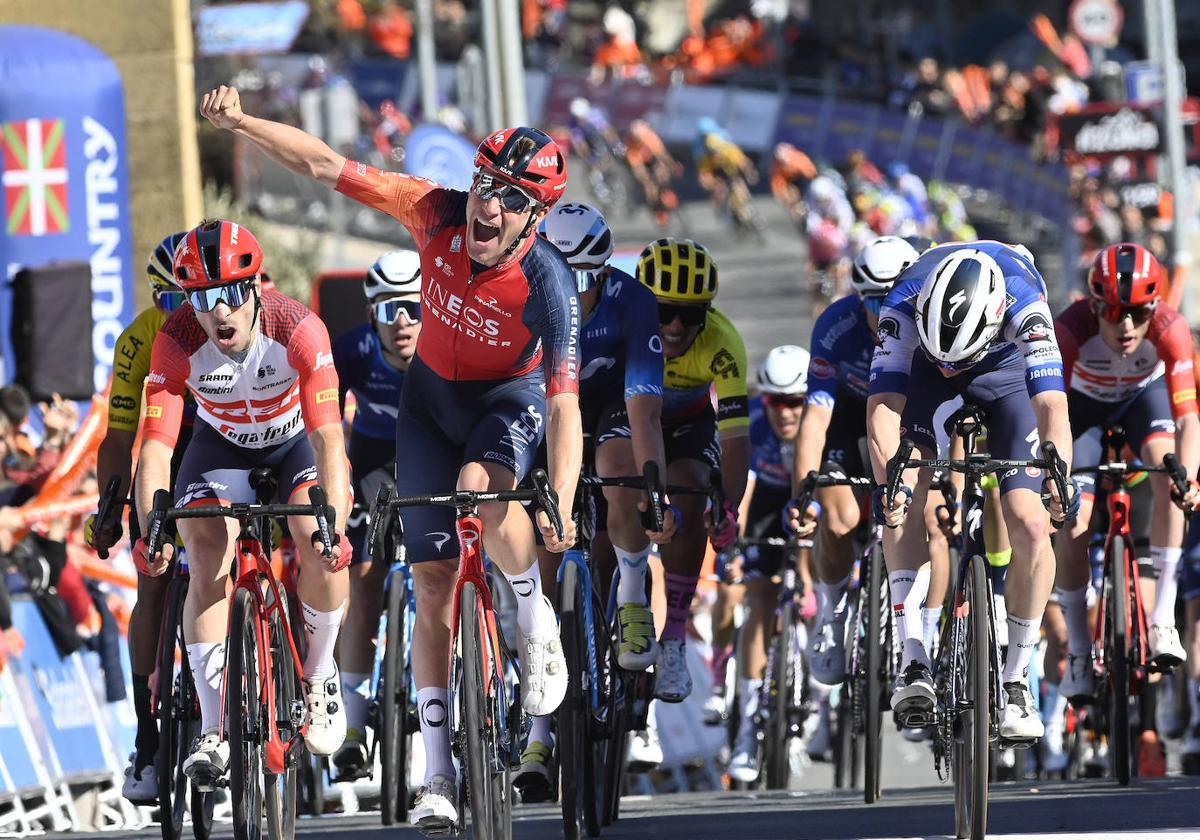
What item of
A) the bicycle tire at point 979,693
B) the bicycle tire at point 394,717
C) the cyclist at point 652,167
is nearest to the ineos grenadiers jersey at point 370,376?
the bicycle tire at point 394,717

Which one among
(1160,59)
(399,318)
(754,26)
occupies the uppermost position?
(754,26)

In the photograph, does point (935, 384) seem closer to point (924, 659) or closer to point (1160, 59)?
point (924, 659)

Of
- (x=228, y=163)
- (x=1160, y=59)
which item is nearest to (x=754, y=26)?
(x=228, y=163)

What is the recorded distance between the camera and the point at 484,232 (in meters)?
7.47

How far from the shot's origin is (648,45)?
46.0m

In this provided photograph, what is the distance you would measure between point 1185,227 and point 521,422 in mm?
17107

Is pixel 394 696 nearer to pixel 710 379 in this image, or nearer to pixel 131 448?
pixel 131 448

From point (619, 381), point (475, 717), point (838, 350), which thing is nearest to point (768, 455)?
point (838, 350)

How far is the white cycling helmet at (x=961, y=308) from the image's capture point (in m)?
8.17

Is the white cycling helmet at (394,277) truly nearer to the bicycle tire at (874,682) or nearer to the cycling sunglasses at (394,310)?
the cycling sunglasses at (394,310)

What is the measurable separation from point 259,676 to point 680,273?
312cm

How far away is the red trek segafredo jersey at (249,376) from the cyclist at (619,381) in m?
1.38

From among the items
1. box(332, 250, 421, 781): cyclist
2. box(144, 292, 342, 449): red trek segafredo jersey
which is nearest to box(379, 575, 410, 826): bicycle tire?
box(332, 250, 421, 781): cyclist

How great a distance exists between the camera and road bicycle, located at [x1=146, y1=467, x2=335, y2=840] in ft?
24.5
